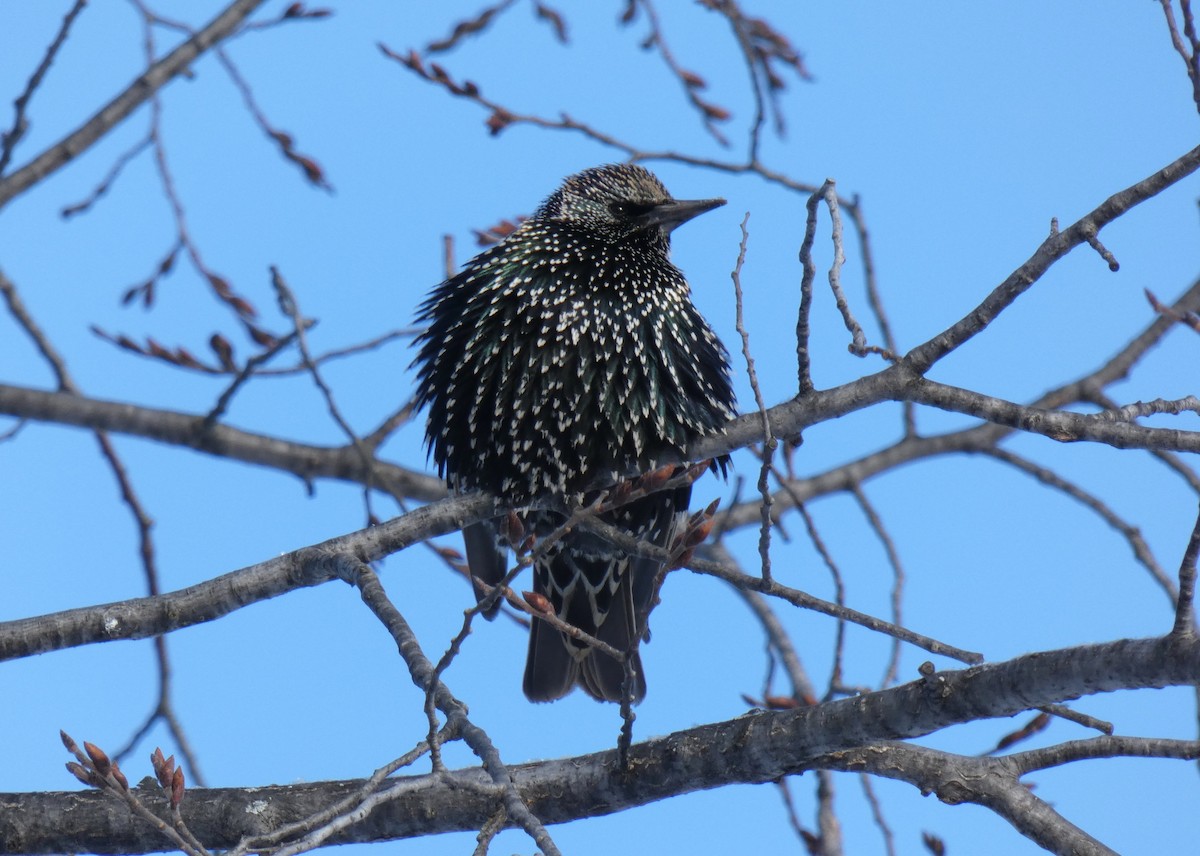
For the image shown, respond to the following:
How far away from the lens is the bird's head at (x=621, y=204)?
13.3ft

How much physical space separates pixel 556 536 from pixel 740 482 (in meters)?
0.82

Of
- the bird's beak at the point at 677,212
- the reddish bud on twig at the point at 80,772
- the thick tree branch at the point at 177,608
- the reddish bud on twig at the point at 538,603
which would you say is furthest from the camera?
the bird's beak at the point at 677,212

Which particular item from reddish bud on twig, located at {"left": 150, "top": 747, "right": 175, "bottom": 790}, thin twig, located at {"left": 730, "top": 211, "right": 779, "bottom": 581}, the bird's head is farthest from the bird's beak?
reddish bud on twig, located at {"left": 150, "top": 747, "right": 175, "bottom": 790}

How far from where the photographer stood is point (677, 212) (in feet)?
13.3

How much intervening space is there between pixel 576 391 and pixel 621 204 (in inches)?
37.4

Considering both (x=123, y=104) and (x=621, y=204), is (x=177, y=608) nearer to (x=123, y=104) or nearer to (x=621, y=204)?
(x=621, y=204)

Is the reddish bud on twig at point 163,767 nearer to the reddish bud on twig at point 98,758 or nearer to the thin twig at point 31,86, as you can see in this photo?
the reddish bud on twig at point 98,758

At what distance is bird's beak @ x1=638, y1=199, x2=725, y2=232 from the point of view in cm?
404

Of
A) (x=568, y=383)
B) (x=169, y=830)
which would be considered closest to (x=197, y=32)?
(x=568, y=383)

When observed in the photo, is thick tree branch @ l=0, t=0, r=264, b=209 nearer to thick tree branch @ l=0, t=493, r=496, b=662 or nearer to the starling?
the starling

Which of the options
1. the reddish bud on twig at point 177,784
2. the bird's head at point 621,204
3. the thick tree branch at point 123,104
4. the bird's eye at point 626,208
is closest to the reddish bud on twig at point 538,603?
the reddish bud on twig at point 177,784

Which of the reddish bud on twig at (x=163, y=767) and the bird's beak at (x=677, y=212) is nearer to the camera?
the reddish bud on twig at (x=163, y=767)

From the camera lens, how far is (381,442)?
4.48 meters

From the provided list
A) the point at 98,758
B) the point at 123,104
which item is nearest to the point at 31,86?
the point at 123,104
